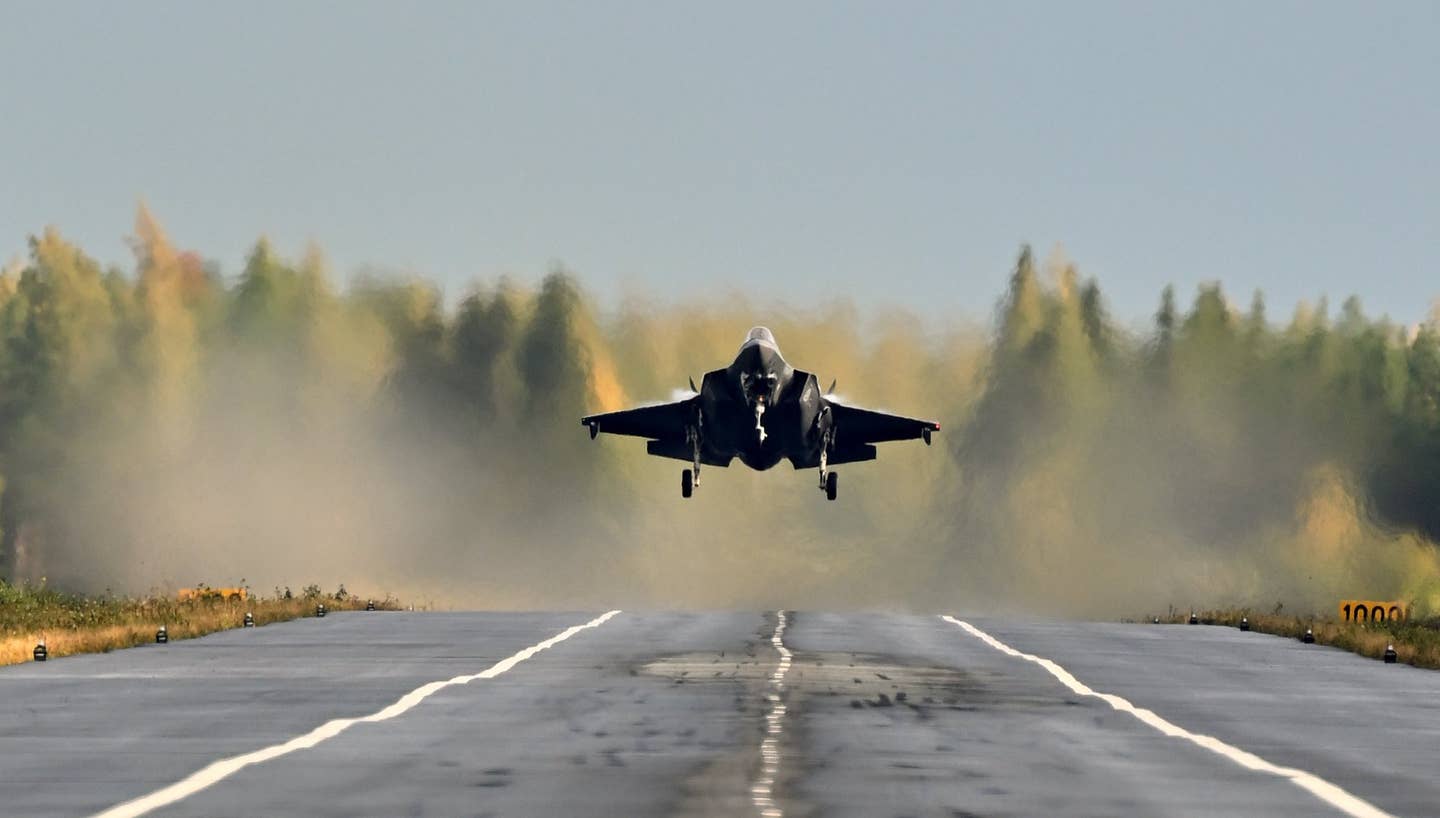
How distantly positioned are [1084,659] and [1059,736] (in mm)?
15763

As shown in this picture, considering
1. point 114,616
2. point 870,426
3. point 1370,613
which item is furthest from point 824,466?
point 114,616

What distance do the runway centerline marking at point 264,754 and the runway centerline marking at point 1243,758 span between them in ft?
23.6

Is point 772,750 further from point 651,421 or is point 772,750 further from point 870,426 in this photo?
point 870,426

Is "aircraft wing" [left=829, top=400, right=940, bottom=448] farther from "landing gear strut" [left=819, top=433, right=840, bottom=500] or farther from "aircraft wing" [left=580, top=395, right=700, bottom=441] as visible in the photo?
"aircraft wing" [left=580, top=395, right=700, bottom=441]

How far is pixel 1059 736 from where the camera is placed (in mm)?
23438

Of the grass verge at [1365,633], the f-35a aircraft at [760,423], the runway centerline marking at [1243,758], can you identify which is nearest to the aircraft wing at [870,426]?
the f-35a aircraft at [760,423]

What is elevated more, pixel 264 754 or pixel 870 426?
pixel 870 426

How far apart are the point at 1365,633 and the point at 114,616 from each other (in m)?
23.5

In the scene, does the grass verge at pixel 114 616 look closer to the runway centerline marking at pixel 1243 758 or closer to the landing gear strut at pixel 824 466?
the landing gear strut at pixel 824 466

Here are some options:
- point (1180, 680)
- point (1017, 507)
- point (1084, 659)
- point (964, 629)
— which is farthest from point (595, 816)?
point (1017, 507)

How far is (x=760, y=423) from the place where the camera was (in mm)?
55844

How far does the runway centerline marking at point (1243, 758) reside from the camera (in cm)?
1750

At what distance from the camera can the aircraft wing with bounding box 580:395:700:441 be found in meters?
62.7

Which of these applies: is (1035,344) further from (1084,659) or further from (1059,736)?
(1059,736)
